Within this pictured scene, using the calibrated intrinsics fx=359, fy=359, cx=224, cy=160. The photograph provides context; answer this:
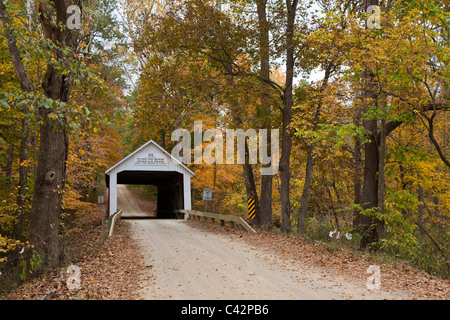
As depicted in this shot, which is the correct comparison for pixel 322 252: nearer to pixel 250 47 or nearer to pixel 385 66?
pixel 385 66

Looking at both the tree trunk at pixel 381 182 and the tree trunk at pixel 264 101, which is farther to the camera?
the tree trunk at pixel 264 101

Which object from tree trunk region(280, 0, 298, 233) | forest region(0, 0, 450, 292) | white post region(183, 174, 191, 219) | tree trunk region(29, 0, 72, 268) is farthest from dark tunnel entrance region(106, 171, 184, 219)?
tree trunk region(29, 0, 72, 268)

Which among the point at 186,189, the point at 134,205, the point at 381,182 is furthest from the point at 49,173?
the point at 134,205

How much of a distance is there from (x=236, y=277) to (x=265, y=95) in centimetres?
758

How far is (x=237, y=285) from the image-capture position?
21.1 ft

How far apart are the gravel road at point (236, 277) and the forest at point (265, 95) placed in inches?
101

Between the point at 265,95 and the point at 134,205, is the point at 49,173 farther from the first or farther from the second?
the point at 134,205

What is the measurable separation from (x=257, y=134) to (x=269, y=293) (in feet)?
34.1

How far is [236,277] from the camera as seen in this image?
7.02m

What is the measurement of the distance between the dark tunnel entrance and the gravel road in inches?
535

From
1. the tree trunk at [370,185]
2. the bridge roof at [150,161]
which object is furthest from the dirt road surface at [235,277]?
the bridge roof at [150,161]

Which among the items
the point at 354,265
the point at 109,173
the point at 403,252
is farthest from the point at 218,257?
the point at 109,173

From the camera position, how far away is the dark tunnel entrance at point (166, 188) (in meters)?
24.3

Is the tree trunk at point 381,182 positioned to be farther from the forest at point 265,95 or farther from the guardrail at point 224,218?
the guardrail at point 224,218
